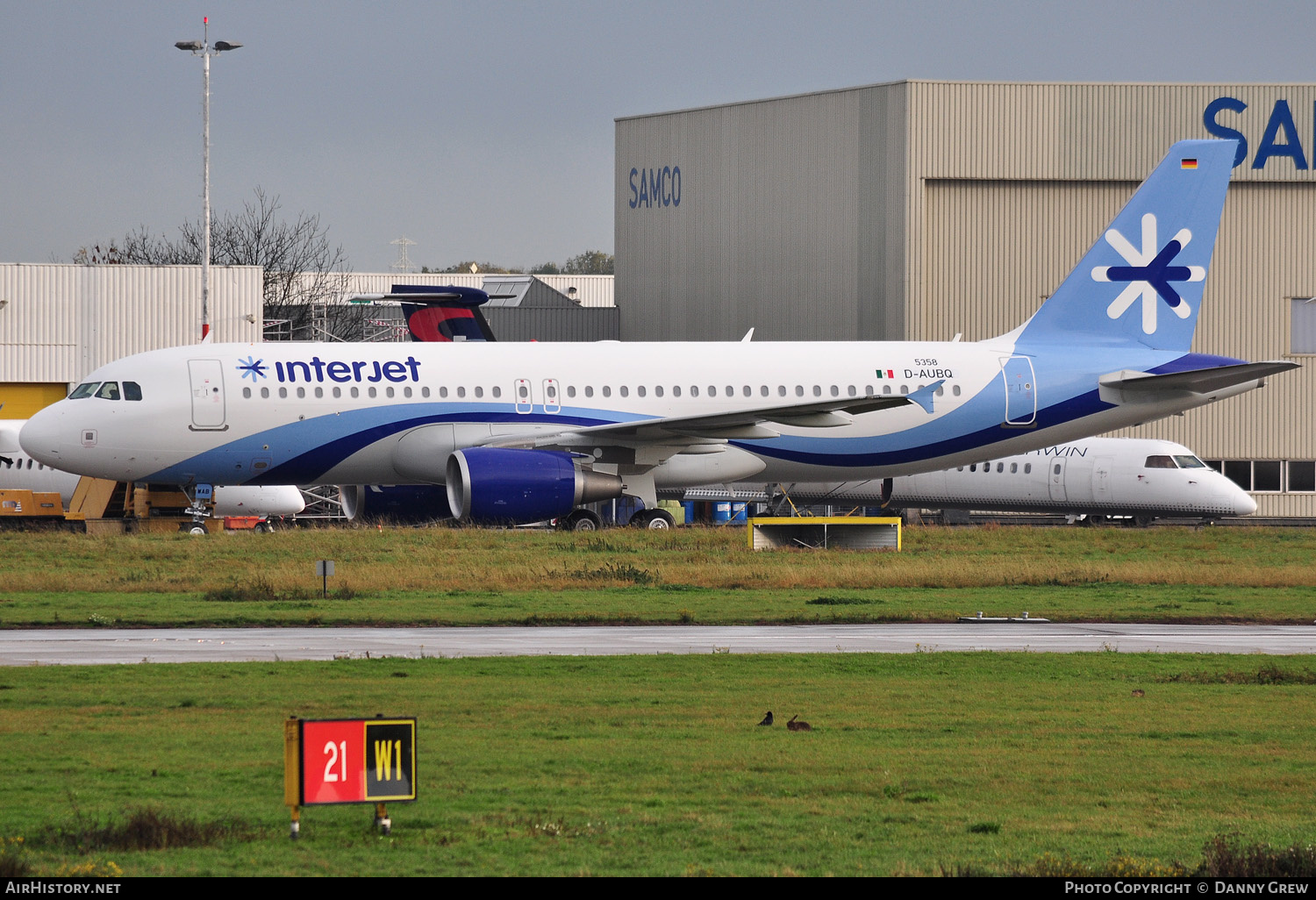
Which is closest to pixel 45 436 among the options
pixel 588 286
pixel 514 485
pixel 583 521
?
pixel 514 485

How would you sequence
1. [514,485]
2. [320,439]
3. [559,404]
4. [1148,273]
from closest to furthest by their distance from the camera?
[514,485] → [320,439] → [559,404] → [1148,273]

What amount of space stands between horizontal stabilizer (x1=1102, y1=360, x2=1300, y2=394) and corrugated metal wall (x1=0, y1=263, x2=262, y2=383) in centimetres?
3379

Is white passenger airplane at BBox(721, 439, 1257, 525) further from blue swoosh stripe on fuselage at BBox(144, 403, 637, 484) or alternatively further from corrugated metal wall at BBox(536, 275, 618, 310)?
corrugated metal wall at BBox(536, 275, 618, 310)

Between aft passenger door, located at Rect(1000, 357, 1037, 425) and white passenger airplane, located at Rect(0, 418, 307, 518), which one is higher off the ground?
aft passenger door, located at Rect(1000, 357, 1037, 425)

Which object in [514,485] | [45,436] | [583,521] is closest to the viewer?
[514,485]

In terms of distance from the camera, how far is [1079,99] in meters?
60.5

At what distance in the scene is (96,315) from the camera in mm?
59531

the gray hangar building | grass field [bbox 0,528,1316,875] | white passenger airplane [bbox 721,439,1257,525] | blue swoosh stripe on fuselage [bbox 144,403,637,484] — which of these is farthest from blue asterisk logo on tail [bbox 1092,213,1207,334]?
the gray hangar building

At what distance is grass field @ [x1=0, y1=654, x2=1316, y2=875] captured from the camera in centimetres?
942

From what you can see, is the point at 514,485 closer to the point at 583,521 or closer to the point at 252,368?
the point at 583,521

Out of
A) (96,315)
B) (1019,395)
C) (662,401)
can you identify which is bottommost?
(662,401)

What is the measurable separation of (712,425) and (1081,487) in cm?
2162

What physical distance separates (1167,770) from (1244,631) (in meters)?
10.7

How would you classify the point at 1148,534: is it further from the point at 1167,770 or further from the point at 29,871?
the point at 29,871
